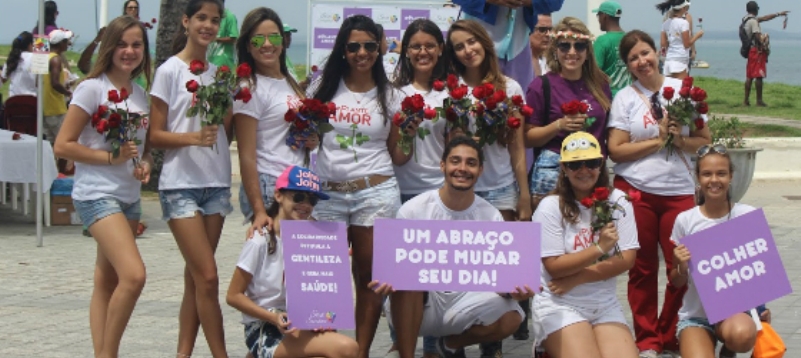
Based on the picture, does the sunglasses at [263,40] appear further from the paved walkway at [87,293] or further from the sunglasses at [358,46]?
the paved walkway at [87,293]

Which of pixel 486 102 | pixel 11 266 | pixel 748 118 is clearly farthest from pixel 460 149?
pixel 748 118

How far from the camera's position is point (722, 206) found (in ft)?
22.4

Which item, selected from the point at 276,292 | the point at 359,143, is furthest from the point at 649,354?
the point at 276,292

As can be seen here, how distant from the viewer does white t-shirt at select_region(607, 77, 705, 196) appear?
733 centimetres

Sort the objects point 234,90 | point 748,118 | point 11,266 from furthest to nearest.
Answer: point 748,118 < point 11,266 < point 234,90

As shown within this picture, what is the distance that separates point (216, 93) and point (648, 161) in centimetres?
255

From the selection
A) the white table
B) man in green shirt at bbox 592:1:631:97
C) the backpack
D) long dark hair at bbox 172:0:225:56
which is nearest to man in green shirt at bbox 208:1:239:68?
the white table

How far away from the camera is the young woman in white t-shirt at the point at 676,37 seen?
16859mm

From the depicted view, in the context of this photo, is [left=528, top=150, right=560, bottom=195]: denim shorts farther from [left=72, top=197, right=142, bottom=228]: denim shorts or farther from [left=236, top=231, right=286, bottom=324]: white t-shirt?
[left=72, top=197, right=142, bottom=228]: denim shorts

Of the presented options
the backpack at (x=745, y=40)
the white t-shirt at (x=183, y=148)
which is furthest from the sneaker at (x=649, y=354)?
the backpack at (x=745, y=40)

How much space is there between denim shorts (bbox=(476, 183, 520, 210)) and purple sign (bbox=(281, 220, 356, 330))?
1.12 m

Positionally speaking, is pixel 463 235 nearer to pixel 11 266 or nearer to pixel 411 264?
pixel 411 264

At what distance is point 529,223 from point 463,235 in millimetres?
342

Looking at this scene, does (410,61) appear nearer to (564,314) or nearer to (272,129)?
(272,129)
